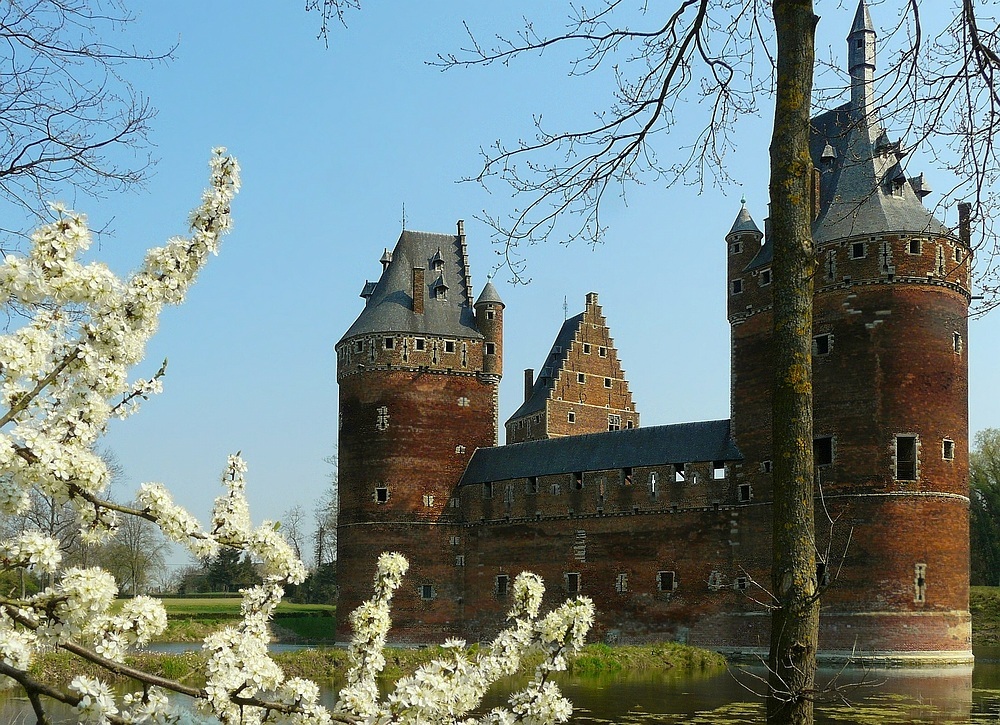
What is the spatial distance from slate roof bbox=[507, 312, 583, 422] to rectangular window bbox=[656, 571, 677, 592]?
1386cm

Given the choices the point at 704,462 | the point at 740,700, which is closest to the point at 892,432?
the point at 704,462

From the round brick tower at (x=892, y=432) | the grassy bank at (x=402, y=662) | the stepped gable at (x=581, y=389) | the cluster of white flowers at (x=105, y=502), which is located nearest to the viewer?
the cluster of white flowers at (x=105, y=502)

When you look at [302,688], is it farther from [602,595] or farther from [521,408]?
[521,408]

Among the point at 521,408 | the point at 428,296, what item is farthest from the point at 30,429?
the point at 521,408

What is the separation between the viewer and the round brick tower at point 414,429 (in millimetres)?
39781

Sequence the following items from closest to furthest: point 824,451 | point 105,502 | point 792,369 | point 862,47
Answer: point 105,502 → point 792,369 → point 824,451 → point 862,47

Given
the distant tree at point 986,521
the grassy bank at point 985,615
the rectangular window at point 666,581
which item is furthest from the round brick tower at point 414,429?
the distant tree at point 986,521

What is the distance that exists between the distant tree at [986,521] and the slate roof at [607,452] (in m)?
25.1

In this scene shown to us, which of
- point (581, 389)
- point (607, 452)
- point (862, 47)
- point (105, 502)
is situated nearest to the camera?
point (105, 502)

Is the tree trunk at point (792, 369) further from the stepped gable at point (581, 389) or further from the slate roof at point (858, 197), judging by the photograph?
the stepped gable at point (581, 389)

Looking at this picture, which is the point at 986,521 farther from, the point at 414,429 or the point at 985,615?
the point at 414,429

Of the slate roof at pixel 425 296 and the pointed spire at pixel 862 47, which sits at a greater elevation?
the pointed spire at pixel 862 47

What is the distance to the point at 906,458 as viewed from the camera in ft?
100

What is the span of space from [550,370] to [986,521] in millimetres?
23436
